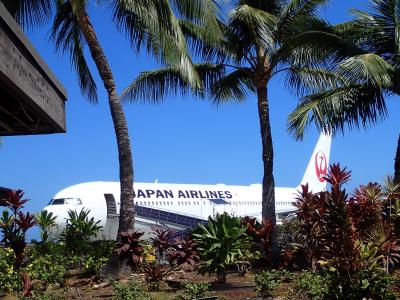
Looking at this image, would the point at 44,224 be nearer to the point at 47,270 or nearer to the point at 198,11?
the point at 47,270

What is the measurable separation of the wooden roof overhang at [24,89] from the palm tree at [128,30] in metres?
6.14

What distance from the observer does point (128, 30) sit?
523 inches

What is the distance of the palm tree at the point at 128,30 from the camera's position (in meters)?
11.2

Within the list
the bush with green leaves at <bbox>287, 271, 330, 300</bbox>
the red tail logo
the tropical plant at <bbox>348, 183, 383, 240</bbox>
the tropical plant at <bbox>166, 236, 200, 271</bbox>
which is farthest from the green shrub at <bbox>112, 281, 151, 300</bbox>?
the red tail logo

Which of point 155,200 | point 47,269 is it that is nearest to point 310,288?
point 47,269

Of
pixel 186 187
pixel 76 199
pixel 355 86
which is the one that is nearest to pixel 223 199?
pixel 186 187

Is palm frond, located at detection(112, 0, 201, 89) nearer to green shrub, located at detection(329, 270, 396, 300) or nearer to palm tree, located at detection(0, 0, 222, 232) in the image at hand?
palm tree, located at detection(0, 0, 222, 232)

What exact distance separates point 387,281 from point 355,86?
915 cm

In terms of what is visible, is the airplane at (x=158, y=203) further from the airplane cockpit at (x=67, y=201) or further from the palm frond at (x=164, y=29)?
the palm frond at (x=164, y=29)

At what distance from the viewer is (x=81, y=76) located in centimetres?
1485

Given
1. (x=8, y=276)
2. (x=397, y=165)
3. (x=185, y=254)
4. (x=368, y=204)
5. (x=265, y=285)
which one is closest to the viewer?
(x=265, y=285)

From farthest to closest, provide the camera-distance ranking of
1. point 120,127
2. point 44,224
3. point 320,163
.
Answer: point 320,163 < point 44,224 < point 120,127

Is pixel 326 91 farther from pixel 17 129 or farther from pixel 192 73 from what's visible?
pixel 17 129

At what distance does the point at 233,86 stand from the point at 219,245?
8.36 meters
